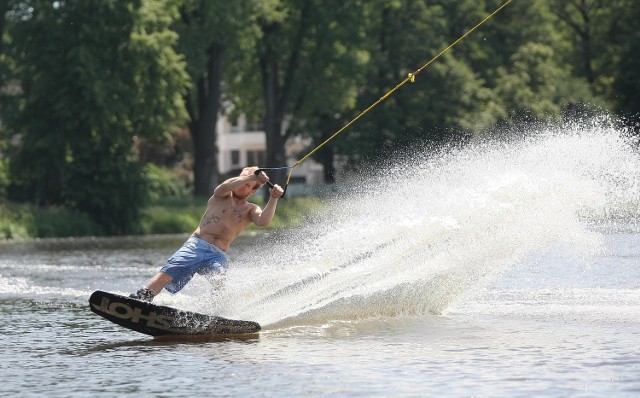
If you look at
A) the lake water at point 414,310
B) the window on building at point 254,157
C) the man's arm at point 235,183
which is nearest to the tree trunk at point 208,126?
the lake water at point 414,310

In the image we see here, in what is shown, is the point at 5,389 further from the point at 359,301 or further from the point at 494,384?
the point at 359,301

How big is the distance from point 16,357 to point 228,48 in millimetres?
40398

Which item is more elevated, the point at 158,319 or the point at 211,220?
the point at 211,220

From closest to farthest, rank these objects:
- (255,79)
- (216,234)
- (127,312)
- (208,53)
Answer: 1. (127,312)
2. (216,234)
3. (208,53)
4. (255,79)

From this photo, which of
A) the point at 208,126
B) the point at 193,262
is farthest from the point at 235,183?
the point at 208,126

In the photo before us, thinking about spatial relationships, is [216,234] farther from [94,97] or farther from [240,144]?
[240,144]

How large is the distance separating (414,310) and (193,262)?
2879 millimetres

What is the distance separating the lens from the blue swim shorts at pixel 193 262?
1386 cm

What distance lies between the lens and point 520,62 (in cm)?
6278

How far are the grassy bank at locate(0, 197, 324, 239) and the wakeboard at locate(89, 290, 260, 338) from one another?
85.5 feet

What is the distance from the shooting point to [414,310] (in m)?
15.6

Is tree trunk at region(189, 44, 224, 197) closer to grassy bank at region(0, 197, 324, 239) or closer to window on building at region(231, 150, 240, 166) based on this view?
grassy bank at region(0, 197, 324, 239)

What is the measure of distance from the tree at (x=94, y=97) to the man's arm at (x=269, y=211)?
26.6 metres

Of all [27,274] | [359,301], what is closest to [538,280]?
[359,301]
